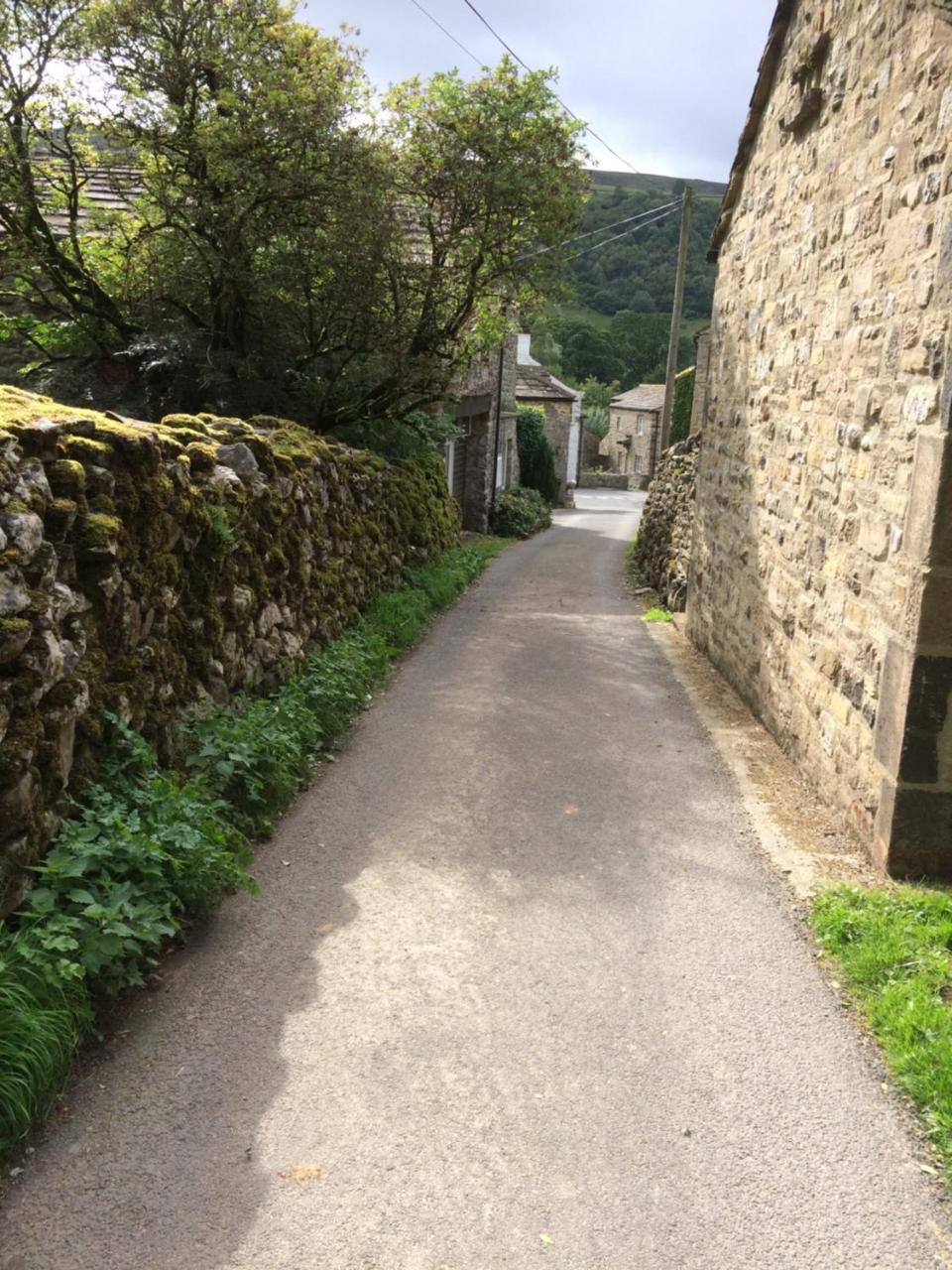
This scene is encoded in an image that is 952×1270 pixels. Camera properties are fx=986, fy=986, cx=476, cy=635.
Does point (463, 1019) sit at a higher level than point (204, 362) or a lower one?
lower

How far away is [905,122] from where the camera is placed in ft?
17.6

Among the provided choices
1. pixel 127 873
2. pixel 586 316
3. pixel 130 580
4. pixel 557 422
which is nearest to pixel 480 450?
pixel 557 422

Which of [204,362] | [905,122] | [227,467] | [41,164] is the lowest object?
[227,467]

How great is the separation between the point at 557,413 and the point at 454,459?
734 inches

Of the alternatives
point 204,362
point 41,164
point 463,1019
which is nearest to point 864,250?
point 463,1019

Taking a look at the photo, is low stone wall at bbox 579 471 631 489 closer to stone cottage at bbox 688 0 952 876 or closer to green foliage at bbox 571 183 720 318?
green foliage at bbox 571 183 720 318

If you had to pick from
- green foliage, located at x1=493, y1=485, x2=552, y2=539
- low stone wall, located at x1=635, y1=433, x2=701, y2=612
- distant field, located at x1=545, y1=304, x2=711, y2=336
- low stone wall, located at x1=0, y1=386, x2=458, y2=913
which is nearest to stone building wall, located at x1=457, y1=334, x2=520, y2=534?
green foliage, located at x1=493, y1=485, x2=552, y2=539

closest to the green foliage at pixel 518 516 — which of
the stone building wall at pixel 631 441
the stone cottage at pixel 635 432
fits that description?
the stone cottage at pixel 635 432

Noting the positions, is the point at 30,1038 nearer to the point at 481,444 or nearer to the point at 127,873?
the point at 127,873

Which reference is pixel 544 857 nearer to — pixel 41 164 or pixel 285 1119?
pixel 285 1119

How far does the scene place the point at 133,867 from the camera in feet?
13.1

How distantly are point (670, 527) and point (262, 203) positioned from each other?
8.31 metres

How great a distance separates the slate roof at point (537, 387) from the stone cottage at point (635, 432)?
11.8 metres

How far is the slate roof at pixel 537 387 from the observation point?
133ft
